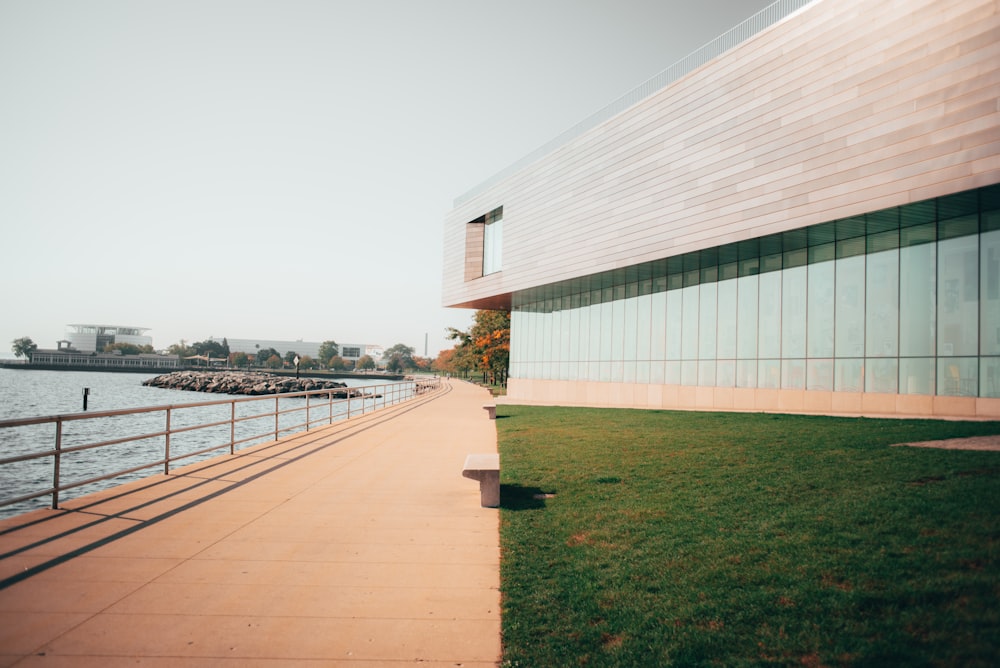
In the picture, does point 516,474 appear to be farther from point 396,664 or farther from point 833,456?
point 396,664

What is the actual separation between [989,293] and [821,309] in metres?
5.50

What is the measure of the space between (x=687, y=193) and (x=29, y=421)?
2448cm

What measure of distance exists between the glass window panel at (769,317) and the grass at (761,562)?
1503 centimetres

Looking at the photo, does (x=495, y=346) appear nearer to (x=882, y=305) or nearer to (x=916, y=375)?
(x=882, y=305)

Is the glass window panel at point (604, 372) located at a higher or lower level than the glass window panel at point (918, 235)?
lower

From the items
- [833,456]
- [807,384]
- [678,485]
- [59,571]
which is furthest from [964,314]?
[59,571]

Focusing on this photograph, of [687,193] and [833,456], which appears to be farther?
[687,193]

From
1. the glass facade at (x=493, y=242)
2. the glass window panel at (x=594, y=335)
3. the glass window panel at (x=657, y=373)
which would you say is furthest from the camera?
the glass facade at (x=493, y=242)

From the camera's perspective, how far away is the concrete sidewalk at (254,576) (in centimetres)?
409

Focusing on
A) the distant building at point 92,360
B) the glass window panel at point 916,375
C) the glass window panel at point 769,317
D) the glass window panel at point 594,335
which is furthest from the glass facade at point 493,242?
the distant building at point 92,360

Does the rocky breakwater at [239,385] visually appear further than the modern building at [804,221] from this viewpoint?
Yes

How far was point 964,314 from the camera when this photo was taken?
18531 mm

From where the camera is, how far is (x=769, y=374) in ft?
80.8

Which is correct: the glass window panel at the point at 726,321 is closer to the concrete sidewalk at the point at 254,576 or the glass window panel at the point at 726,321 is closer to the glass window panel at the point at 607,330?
the glass window panel at the point at 607,330
